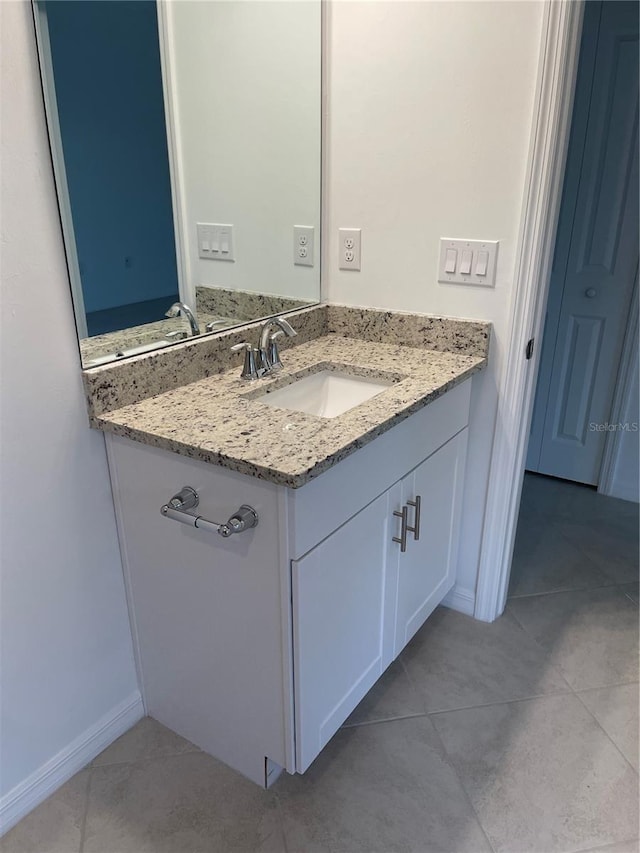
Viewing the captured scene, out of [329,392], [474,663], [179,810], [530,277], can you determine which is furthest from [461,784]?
[530,277]

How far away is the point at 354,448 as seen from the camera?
47.0 inches

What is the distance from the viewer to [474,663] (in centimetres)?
185

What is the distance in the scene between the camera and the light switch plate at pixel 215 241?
5.46 ft

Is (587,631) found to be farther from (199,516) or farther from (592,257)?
(592,257)

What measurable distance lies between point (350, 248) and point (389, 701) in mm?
1321

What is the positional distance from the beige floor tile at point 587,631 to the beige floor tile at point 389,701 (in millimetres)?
465

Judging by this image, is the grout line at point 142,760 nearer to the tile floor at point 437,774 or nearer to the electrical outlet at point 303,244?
the tile floor at point 437,774

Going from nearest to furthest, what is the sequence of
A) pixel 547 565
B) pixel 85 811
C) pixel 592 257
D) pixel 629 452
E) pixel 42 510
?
pixel 42 510, pixel 85 811, pixel 547 565, pixel 592 257, pixel 629 452

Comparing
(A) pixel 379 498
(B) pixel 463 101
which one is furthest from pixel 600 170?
(A) pixel 379 498

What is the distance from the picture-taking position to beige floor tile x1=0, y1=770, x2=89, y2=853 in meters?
1.34

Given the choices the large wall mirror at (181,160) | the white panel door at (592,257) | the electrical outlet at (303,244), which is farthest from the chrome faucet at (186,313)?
the white panel door at (592,257)

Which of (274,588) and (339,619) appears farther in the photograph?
(339,619)

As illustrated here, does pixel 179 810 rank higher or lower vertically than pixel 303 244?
lower

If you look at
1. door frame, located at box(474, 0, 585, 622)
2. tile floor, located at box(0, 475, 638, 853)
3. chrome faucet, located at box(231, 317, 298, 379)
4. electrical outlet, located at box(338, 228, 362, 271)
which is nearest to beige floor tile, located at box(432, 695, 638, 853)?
tile floor, located at box(0, 475, 638, 853)
